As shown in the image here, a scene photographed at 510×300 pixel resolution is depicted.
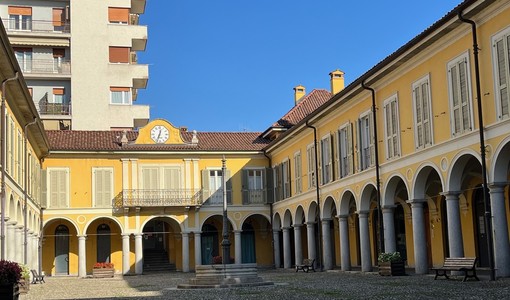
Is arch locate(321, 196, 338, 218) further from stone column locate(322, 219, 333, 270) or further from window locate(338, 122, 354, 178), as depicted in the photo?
window locate(338, 122, 354, 178)

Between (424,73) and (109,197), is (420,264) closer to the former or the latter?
(424,73)

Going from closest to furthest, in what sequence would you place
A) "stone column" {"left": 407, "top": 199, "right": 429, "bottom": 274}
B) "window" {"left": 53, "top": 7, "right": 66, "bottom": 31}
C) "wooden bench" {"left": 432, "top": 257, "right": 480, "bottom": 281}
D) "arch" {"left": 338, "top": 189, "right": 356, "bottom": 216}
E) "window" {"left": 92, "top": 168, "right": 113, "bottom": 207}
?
"wooden bench" {"left": 432, "top": 257, "right": 480, "bottom": 281} → "stone column" {"left": 407, "top": 199, "right": 429, "bottom": 274} → "arch" {"left": 338, "top": 189, "right": 356, "bottom": 216} → "window" {"left": 92, "top": 168, "right": 113, "bottom": 207} → "window" {"left": 53, "top": 7, "right": 66, "bottom": 31}

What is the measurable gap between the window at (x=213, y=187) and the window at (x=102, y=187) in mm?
4930

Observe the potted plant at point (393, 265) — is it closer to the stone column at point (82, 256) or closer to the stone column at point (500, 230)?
the stone column at point (500, 230)

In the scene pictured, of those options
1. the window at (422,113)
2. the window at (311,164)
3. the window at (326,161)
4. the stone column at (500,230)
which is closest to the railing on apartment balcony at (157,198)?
the window at (311,164)

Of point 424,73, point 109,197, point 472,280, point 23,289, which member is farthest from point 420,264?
point 109,197

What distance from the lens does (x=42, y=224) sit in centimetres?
3841

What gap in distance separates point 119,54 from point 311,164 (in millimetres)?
21190

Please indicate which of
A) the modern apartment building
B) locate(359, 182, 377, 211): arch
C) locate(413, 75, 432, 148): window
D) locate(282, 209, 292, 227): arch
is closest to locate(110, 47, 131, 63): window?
the modern apartment building

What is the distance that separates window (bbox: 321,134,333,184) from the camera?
103 ft

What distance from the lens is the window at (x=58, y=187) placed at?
39.1 meters

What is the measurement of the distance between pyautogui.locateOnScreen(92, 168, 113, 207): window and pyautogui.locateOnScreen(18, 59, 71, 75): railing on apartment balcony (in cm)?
1057

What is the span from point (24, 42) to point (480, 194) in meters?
31.5

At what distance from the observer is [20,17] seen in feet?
160
